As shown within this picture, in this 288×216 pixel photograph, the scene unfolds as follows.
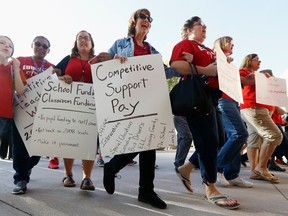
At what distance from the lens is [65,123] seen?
2.87 metres

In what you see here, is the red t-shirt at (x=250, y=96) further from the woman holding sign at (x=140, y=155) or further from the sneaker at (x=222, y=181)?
the woman holding sign at (x=140, y=155)

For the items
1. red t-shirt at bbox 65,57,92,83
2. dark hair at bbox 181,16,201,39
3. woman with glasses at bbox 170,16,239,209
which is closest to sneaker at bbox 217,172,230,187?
woman with glasses at bbox 170,16,239,209

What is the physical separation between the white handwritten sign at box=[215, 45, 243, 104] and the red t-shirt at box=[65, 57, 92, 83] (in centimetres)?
131

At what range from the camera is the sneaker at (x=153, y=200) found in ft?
8.02

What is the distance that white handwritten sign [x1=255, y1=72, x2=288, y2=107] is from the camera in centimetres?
380

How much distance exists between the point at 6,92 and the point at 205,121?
1.84 meters

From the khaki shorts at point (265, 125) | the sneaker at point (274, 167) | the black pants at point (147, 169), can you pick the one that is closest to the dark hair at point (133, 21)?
the black pants at point (147, 169)

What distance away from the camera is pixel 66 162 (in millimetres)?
3242

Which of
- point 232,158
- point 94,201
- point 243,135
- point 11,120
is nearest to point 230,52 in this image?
point 243,135

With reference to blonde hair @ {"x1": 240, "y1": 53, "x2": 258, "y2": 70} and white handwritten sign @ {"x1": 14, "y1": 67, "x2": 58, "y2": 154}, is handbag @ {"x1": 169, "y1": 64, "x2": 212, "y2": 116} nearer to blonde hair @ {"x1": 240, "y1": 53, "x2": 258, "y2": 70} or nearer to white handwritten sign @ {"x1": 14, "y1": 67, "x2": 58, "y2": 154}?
white handwritten sign @ {"x1": 14, "y1": 67, "x2": 58, "y2": 154}

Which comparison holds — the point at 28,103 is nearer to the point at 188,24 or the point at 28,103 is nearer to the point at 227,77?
the point at 188,24

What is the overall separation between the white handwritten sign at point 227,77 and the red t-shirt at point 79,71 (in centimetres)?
131

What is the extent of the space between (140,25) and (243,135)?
1745mm

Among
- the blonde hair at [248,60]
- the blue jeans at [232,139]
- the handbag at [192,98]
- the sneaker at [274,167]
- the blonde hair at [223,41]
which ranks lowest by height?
the sneaker at [274,167]
